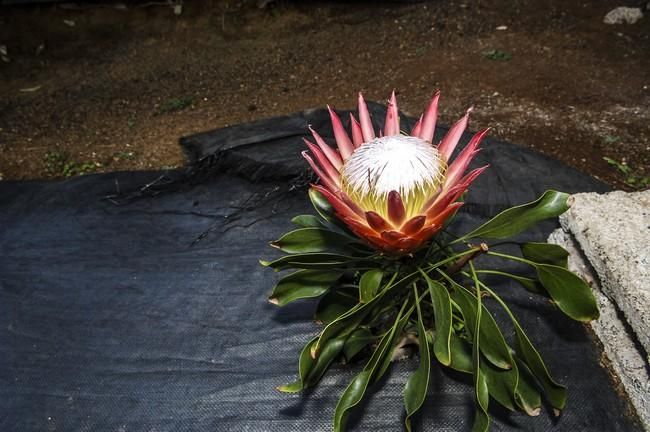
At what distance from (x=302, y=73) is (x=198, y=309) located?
238 centimetres

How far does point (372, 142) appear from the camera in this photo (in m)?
1.38

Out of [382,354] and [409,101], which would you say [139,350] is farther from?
[409,101]

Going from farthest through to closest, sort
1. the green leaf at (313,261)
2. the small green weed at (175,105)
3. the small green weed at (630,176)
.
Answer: the small green weed at (175,105), the small green weed at (630,176), the green leaf at (313,261)

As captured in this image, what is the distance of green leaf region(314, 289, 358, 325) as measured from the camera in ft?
5.46

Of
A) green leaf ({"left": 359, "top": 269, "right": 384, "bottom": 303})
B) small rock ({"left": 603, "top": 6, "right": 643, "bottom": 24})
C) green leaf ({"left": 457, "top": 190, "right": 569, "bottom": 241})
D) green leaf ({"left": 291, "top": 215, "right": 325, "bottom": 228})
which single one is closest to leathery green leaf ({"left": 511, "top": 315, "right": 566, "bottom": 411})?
green leaf ({"left": 457, "top": 190, "right": 569, "bottom": 241})

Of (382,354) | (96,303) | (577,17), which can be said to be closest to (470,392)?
(382,354)

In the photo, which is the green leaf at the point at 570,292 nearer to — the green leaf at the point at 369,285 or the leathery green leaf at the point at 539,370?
the leathery green leaf at the point at 539,370

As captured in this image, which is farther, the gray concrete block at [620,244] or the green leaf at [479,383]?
the gray concrete block at [620,244]

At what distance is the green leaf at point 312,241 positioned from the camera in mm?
1551

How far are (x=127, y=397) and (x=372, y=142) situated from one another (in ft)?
3.55

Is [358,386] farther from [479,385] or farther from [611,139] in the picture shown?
[611,139]

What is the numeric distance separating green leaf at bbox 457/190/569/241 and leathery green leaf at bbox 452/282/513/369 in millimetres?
193

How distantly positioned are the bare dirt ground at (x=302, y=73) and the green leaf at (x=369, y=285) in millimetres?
1600

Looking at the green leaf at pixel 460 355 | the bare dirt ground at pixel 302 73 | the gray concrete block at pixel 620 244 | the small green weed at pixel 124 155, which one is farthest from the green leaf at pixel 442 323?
the small green weed at pixel 124 155
